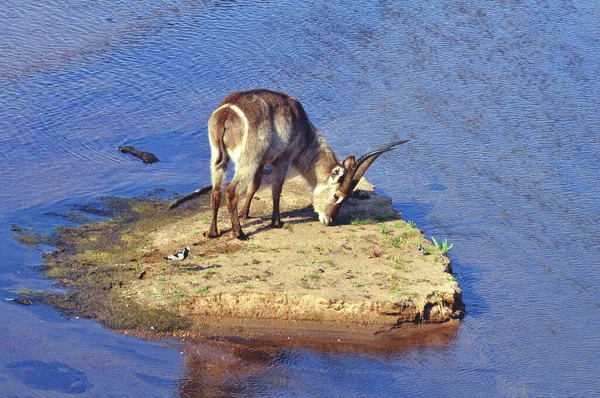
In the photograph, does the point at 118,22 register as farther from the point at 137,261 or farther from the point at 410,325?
the point at 410,325

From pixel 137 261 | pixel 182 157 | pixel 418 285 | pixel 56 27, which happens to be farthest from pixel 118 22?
pixel 418 285

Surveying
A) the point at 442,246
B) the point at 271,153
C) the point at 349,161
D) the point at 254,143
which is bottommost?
the point at 442,246

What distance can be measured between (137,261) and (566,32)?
986cm

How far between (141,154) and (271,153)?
7.47 ft

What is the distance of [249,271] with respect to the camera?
7980 mm

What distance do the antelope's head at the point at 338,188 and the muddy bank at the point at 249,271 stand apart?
17cm

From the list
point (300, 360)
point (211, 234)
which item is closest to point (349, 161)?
point (211, 234)

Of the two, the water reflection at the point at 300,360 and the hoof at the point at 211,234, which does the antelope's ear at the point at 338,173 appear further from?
the water reflection at the point at 300,360

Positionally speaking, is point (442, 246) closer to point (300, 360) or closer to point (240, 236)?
point (240, 236)

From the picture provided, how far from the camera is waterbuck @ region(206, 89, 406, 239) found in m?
8.53

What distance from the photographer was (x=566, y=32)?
49.6 feet

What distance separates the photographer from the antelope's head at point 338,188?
30.4 feet

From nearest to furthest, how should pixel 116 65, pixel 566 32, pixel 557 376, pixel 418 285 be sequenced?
pixel 557 376, pixel 418 285, pixel 116 65, pixel 566 32

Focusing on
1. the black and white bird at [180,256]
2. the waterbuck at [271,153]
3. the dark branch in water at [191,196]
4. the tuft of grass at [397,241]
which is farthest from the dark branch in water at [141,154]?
the tuft of grass at [397,241]
